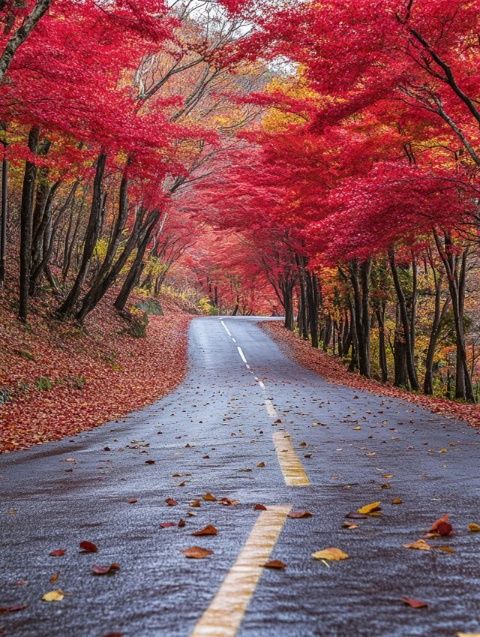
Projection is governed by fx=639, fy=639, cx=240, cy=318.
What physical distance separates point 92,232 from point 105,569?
17.4 m

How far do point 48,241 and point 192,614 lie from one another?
21481 mm

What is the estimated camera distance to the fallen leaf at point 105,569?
2.54 m

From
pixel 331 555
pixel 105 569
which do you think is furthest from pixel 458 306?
pixel 105 569

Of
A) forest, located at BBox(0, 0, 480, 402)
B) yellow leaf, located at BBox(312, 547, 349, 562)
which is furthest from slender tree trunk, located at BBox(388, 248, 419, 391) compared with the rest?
yellow leaf, located at BBox(312, 547, 349, 562)

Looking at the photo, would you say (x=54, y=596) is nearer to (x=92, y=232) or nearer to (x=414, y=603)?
(x=414, y=603)

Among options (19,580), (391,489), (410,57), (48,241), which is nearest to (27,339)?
(48,241)

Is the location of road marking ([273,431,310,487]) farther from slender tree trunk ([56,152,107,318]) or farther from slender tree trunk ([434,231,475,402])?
slender tree trunk ([56,152,107,318])

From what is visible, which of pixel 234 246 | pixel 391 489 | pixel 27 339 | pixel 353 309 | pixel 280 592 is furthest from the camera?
pixel 234 246

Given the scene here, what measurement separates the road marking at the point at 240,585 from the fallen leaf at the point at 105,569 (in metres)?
0.49

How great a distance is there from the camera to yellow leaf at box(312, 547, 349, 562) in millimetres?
2627

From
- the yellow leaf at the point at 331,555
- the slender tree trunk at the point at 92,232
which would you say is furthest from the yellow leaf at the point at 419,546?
the slender tree trunk at the point at 92,232

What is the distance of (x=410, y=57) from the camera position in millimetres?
10703

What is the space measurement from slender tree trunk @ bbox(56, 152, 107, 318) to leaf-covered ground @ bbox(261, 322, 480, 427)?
8.47m

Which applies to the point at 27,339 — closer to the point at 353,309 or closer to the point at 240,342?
the point at 353,309
